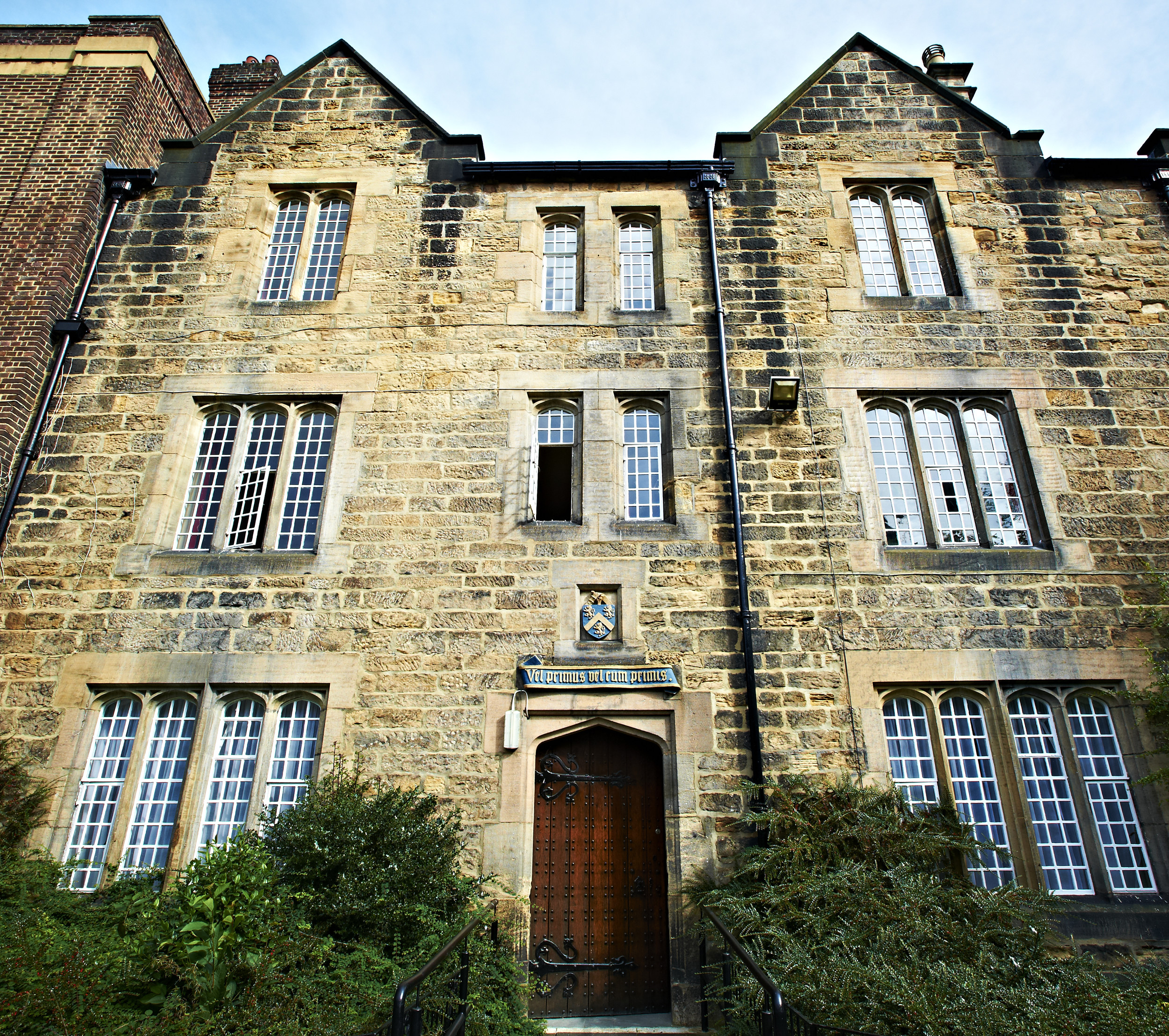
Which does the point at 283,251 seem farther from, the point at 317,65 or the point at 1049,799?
the point at 1049,799

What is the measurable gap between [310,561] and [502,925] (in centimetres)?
427

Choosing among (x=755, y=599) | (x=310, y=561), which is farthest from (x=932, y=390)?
(x=310, y=561)

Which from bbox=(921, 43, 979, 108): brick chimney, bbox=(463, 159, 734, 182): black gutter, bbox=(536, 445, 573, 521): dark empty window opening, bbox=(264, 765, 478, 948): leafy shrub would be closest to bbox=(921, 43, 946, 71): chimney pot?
bbox=(921, 43, 979, 108): brick chimney

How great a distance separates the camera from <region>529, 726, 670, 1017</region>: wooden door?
718 cm

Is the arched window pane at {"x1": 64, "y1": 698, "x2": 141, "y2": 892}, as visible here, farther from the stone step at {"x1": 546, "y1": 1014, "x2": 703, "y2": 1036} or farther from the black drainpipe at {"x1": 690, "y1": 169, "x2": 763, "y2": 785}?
the black drainpipe at {"x1": 690, "y1": 169, "x2": 763, "y2": 785}

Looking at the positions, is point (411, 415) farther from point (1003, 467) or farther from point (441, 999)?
point (1003, 467)

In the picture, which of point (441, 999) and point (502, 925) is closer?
point (441, 999)

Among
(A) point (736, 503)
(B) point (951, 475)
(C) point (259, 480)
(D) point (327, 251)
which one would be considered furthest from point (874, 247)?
(C) point (259, 480)

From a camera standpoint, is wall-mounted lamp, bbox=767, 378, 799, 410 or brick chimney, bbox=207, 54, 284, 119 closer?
wall-mounted lamp, bbox=767, 378, 799, 410

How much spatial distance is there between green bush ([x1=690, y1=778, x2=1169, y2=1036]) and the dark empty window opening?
3.96 metres

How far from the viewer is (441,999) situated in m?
5.16

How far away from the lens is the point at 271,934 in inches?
213

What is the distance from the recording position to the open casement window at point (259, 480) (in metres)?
8.85

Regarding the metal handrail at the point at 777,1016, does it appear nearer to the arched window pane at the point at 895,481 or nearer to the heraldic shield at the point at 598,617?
the heraldic shield at the point at 598,617
